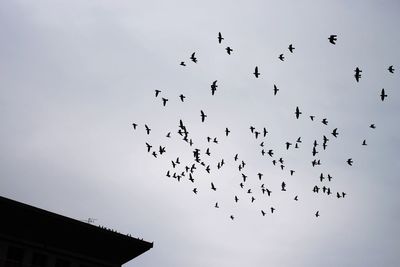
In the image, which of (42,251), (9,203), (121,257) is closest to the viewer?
(9,203)

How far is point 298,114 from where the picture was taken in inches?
1708

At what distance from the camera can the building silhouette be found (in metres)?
39.8

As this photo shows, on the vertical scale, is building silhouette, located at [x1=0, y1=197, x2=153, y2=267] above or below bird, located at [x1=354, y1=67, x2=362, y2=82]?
below

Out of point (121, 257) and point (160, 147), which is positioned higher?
point (160, 147)

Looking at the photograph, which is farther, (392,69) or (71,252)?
(71,252)

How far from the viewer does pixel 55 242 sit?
42.0 meters

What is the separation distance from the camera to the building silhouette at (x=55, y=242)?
131ft

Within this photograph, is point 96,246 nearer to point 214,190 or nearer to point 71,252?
point 71,252

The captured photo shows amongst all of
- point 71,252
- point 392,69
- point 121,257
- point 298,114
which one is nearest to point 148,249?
point 121,257

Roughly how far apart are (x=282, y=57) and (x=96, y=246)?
60.1ft

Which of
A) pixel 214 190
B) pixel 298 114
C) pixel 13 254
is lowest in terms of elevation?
pixel 13 254

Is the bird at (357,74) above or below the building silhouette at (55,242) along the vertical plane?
above

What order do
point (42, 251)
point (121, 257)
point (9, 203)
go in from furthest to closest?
1. point (121, 257)
2. point (42, 251)
3. point (9, 203)

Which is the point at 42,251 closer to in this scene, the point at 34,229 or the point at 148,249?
the point at 34,229
